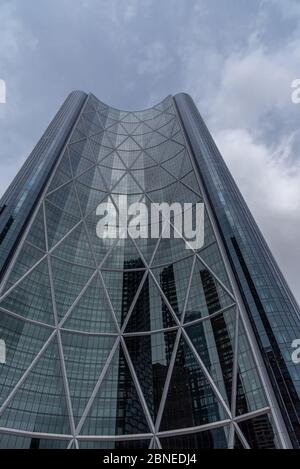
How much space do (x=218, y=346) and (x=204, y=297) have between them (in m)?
9.83

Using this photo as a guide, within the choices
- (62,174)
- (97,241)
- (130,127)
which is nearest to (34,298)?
(97,241)

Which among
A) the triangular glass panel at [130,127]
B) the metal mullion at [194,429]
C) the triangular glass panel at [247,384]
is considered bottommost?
the metal mullion at [194,429]

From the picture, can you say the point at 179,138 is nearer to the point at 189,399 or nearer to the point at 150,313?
the point at 150,313

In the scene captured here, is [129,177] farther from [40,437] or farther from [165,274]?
[40,437]

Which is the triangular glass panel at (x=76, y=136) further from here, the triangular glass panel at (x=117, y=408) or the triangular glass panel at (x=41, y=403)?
the triangular glass panel at (x=117, y=408)

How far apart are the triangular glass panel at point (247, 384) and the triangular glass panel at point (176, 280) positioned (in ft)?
50.9

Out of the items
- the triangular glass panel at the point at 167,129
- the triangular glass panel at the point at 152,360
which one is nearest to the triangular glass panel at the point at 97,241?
the triangular glass panel at the point at 152,360

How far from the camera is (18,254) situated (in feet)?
188

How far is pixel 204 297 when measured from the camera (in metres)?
57.9

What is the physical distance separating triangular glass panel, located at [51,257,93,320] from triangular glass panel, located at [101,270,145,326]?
4.53 meters

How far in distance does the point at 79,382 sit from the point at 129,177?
5567cm

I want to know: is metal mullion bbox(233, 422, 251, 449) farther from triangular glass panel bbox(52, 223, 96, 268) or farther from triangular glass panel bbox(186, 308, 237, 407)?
triangular glass panel bbox(52, 223, 96, 268)

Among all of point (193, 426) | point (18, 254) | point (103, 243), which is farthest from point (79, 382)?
point (103, 243)

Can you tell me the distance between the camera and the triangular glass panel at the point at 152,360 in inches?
2039
